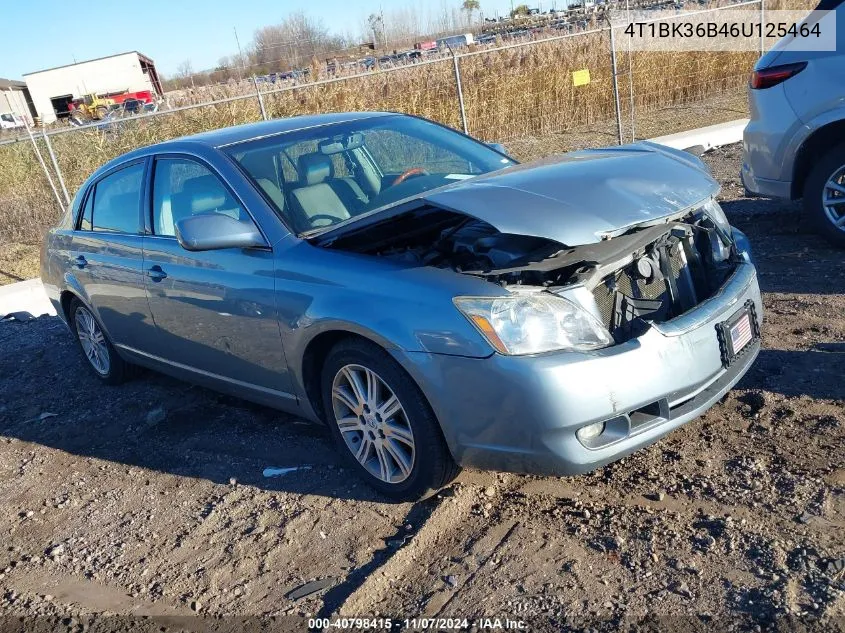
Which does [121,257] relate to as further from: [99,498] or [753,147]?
[753,147]

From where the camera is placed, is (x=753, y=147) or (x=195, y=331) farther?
(x=753, y=147)

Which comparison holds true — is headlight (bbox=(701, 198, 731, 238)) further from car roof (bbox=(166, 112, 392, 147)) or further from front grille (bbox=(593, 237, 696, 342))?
car roof (bbox=(166, 112, 392, 147))

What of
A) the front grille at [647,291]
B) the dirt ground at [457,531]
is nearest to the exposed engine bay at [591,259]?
the front grille at [647,291]

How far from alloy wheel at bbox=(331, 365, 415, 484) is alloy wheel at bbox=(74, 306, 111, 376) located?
2815mm

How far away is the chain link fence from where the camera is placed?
12.6 m

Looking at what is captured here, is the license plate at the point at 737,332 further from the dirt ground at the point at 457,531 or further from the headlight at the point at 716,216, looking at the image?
the headlight at the point at 716,216

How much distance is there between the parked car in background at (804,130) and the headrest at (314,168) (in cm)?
361

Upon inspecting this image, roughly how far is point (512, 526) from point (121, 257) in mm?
3078

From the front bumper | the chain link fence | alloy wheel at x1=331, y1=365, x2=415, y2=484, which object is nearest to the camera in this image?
the front bumper

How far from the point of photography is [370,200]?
4.12 meters

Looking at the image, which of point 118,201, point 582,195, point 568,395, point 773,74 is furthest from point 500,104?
point 568,395

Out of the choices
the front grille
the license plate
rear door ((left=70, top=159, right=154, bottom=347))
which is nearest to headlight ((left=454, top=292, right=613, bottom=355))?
the front grille

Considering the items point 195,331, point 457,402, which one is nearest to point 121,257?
point 195,331

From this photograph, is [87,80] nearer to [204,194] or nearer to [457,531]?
[204,194]
